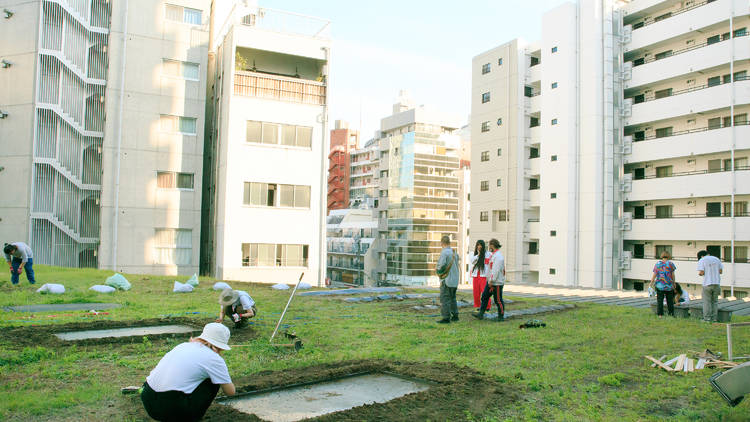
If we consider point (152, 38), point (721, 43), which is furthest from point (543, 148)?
point (152, 38)

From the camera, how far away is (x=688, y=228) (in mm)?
36406

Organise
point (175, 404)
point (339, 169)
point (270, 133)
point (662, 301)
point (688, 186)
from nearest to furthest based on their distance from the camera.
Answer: point (175, 404) < point (662, 301) < point (270, 133) < point (688, 186) < point (339, 169)

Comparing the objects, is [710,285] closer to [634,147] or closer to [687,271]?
[687,271]

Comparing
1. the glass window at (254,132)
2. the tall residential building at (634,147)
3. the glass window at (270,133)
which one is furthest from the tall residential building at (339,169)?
the glass window at (254,132)

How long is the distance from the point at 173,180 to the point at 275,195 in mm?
6488

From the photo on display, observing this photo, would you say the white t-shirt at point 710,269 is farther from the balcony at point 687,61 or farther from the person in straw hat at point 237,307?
the balcony at point 687,61

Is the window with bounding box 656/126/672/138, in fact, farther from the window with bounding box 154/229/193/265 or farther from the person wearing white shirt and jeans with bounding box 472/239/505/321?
the window with bounding box 154/229/193/265

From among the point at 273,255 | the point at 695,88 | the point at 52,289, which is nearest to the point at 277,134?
the point at 273,255

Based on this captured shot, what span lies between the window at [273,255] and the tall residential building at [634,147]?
2108cm

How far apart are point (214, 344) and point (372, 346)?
4924 millimetres

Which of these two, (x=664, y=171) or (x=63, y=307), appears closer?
(x=63, y=307)

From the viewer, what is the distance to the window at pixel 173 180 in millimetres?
33938

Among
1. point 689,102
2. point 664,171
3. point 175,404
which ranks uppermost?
point 689,102

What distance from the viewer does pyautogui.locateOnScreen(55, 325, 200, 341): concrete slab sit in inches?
397
